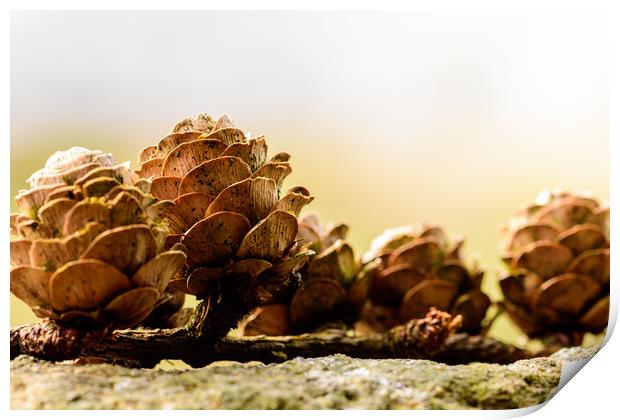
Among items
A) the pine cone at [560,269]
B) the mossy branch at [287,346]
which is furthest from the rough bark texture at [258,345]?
the pine cone at [560,269]

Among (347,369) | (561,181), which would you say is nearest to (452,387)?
(347,369)

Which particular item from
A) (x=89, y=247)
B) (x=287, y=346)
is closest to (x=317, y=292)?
(x=287, y=346)

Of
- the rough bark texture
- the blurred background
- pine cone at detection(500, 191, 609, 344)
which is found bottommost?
the rough bark texture

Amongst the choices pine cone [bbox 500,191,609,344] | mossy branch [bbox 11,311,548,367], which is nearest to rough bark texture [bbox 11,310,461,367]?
mossy branch [bbox 11,311,548,367]

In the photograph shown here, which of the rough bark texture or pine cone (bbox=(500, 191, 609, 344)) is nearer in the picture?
the rough bark texture

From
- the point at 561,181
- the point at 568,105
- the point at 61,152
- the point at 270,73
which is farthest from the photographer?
the point at 561,181

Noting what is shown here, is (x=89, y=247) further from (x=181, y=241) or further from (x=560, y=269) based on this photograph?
(x=560, y=269)

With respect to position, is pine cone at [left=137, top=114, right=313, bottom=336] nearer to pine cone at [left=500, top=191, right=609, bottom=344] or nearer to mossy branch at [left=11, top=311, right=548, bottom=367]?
mossy branch at [left=11, top=311, right=548, bottom=367]

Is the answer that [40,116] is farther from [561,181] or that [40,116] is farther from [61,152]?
[561,181]
